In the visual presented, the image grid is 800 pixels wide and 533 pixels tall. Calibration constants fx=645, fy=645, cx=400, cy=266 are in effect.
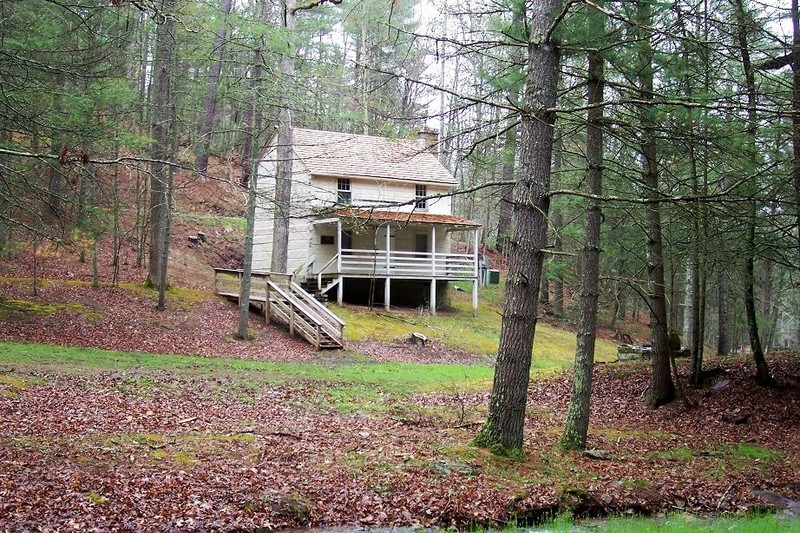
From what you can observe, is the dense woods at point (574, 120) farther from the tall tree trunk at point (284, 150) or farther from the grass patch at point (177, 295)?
the grass patch at point (177, 295)

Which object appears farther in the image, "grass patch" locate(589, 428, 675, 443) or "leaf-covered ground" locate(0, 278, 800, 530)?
"grass patch" locate(589, 428, 675, 443)

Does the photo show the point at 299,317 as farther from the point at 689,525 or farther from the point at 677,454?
the point at 689,525

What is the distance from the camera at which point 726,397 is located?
12.8 metres

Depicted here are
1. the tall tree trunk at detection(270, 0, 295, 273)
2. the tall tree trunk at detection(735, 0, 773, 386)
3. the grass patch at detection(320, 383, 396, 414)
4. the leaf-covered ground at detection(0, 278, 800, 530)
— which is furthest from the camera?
the tall tree trunk at detection(270, 0, 295, 273)

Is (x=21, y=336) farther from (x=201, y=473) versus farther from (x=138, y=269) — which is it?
(x=201, y=473)

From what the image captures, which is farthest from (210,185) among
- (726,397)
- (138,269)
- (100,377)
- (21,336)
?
(726,397)

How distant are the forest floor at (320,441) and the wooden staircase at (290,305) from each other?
2443 millimetres

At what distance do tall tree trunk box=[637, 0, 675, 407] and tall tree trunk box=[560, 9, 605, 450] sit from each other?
67 cm

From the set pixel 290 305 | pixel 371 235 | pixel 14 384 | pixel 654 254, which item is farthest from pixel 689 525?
pixel 371 235

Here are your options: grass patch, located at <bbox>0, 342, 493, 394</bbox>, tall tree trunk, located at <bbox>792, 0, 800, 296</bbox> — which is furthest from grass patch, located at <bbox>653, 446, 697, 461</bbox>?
grass patch, located at <bbox>0, 342, 493, 394</bbox>

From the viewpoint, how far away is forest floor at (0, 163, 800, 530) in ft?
21.6

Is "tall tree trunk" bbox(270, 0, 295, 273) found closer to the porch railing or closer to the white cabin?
the white cabin

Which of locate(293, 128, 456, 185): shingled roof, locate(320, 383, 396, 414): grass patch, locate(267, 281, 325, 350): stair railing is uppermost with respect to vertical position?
locate(293, 128, 456, 185): shingled roof

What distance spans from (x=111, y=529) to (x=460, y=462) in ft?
12.9
